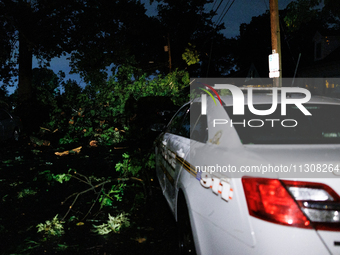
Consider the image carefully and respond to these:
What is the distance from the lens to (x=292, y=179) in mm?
1791

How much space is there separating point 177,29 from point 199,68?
7.35 m

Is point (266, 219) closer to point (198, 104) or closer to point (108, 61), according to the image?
point (198, 104)

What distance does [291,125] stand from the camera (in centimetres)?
284

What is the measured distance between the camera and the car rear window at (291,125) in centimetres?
253

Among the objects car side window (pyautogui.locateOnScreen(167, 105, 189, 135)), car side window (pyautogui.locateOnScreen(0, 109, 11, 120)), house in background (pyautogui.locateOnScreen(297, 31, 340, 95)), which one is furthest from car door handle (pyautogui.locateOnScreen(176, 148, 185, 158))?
house in background (pyautogui.locateOnScreen(297, 31, 340, 95))

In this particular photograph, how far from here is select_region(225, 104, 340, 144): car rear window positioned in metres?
2.53

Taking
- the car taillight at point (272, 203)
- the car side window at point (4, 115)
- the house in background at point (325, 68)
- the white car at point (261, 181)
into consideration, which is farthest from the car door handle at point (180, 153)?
the house in background at point (325, 68)

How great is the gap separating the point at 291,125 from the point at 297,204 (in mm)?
1239

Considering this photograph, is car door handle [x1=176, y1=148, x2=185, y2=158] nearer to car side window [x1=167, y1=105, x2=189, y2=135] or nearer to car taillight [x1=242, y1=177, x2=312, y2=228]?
car side window [x1=167, y1=105, x2=189, y2=135]

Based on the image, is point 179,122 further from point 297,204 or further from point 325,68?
point 325,68

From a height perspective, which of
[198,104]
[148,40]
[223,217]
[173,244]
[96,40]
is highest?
[148,40]

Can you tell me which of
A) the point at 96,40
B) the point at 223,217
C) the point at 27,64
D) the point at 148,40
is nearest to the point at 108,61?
the point at 96,40

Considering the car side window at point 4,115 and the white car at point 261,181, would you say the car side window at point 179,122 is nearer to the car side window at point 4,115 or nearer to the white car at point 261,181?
the white car at point 261,181

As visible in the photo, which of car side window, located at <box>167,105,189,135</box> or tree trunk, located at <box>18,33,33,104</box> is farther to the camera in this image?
tree trunk, located at <box>18,33,33,104</box>
